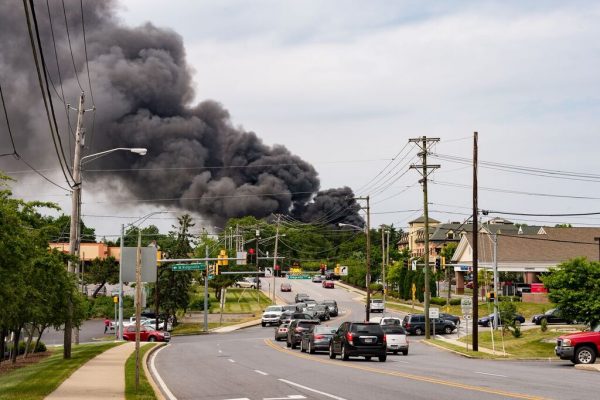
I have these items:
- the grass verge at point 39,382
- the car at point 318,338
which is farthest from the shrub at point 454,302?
the grass verge at point 39,382

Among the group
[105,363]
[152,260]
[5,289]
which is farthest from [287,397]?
[105,363]

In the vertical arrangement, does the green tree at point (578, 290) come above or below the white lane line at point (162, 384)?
above

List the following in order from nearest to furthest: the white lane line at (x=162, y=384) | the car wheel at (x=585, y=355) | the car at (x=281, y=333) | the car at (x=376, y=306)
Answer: the white lane line at (x=162, y=384)
the car wheel at (x=585, y=355)
the car at (x=281, y=333)
the car at (x=376, y=306)

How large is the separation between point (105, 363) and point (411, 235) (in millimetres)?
170960

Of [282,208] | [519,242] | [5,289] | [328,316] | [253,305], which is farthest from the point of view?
[282,208]

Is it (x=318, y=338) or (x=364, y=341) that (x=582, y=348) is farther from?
(x=318, y=338)

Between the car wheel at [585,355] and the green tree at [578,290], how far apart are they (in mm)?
7815

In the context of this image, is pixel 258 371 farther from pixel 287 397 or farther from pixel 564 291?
pixel 564 291

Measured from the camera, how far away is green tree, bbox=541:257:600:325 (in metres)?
39.4

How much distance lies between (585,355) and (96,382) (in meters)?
19.3

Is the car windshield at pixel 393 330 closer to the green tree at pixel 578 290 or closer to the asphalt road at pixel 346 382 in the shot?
the green tree at pixel 578 290

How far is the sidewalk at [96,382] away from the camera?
61.7ft

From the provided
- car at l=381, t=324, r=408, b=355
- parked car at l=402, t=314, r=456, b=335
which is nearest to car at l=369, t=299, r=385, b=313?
parked car at l=402, t=314, r=456, b=335

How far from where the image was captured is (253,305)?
110 meters
